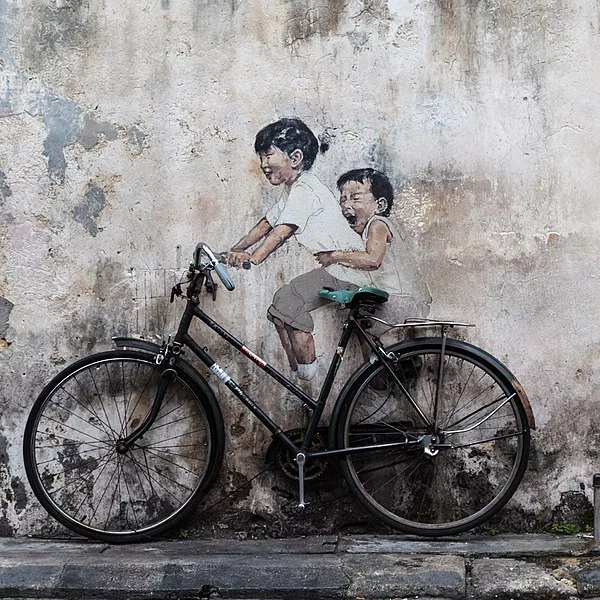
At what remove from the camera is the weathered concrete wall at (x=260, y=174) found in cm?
535

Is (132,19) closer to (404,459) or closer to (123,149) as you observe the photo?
(123,149)

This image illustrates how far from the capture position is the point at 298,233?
5.43m

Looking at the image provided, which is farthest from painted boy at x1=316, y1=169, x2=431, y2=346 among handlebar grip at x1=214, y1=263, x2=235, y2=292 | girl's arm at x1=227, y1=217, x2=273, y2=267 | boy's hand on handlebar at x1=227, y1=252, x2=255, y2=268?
handlebar grip at x1=214, y1=263, x2=235, y2=292

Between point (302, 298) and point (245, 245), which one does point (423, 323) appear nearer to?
point (302, 298)

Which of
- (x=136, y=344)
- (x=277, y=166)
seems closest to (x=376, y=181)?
(x=277, y=166)

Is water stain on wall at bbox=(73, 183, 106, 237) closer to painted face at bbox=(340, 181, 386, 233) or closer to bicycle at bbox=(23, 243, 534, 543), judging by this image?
bicycle at bbox=(23, 243, 534, 543)

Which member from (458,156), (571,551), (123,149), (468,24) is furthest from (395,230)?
(571,551)

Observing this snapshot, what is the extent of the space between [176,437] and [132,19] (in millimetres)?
2502

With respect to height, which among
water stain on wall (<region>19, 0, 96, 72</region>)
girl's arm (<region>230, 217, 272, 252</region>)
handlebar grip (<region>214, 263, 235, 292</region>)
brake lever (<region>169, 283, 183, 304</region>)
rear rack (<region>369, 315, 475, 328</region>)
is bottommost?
rear rack (<region>369, 315, 475, 328</region>)

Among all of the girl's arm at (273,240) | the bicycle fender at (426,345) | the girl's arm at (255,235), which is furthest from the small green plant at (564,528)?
the girl's arm at (255,235)

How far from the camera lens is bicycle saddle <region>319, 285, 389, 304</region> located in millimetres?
5152

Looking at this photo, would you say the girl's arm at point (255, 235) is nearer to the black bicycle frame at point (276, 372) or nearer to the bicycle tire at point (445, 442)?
the black bicycle frame at point (276, 372)

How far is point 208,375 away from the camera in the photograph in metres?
5.48

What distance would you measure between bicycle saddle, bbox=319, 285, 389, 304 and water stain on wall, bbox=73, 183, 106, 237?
4.73ft
